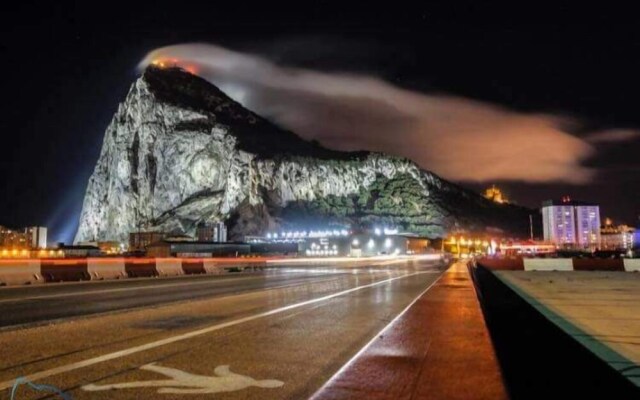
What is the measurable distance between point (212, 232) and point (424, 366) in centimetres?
18046

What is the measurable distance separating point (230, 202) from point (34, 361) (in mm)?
192805

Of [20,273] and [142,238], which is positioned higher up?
[142,238]

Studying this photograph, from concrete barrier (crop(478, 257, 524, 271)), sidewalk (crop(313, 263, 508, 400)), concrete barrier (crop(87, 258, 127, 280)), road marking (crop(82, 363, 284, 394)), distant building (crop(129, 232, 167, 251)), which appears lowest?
concrete barrier (crop(478, 257, 524, 271))

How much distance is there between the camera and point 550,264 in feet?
157

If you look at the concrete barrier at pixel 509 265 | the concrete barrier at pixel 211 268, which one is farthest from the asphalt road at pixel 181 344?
the concrete barrier at pixel 509 265

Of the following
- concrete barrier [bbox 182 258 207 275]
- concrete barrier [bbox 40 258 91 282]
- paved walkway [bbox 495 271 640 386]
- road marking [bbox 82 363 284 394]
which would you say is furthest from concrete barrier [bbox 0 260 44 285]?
road marking [bbox 82 363 284 394]

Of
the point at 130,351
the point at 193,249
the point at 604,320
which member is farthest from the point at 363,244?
the point at 130,351

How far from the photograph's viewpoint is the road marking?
6.68 meters

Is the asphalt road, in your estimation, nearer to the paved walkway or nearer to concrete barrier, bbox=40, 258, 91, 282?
the paved walkway

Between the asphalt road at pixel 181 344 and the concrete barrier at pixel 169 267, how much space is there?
2062cm

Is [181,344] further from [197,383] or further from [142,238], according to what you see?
[142,238]

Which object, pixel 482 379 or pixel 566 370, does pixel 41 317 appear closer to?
pixel 482 379

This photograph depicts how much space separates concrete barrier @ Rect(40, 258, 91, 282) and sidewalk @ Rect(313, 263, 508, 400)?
2233cm

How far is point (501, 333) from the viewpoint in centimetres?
1026
